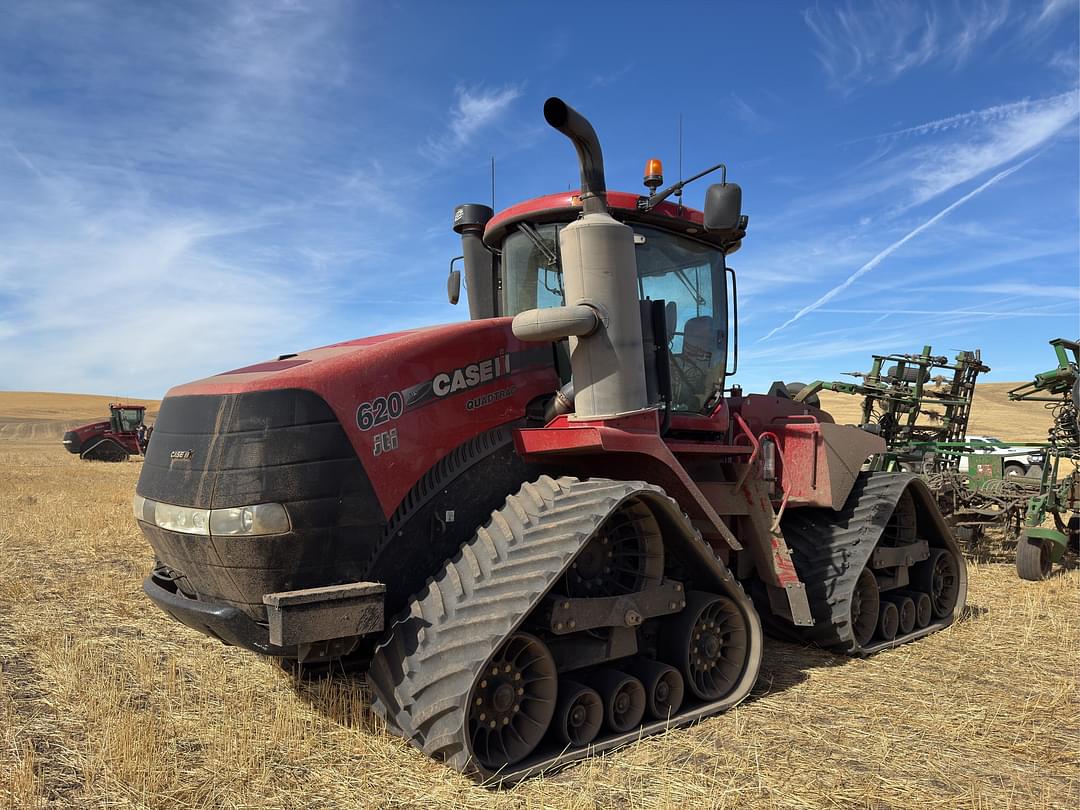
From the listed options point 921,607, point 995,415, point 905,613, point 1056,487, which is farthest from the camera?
point 995,415

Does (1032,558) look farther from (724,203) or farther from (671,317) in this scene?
(724,203)

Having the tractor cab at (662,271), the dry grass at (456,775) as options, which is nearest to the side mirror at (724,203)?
the tractor cab at (662,271)

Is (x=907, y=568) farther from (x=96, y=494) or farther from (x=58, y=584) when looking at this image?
(x=96, y=494)

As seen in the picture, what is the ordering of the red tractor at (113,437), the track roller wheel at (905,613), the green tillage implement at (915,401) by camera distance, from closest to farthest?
the track roller wheel at (905,613) → the green tillage implement at (915,401) → the red tractor at (113,437)

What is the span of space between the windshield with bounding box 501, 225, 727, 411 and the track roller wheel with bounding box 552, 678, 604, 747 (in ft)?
6.76

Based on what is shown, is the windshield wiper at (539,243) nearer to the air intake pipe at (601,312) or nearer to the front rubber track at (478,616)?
the air intake pipe at (601,312)

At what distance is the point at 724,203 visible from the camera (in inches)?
178

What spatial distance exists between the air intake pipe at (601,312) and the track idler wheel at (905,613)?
A: 3387mm

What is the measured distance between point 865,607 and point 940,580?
1.26 m

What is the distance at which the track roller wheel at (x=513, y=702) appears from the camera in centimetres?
358

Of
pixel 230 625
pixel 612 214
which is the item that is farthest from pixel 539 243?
pixel 230 625

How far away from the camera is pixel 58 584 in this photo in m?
7.27

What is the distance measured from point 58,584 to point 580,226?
608 centimetres

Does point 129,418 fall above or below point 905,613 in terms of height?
above
